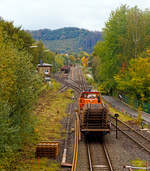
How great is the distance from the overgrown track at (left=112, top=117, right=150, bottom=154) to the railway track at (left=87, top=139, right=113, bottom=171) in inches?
104

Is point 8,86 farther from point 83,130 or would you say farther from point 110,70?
point 110,70

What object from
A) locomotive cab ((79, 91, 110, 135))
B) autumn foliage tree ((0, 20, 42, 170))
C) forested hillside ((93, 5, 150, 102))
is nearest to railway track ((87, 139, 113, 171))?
locomotive cab ((79, 91, 110, 135))

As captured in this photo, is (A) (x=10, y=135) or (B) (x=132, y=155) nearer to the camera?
(A) (x=10, y=135)

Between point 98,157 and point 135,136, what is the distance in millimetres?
5729

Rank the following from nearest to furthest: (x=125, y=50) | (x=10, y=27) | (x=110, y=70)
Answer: (x=10, y=27)
(x=125, y=50)
(x=110, y=70)

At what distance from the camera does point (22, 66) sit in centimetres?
1422

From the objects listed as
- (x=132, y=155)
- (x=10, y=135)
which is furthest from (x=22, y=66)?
(x=132, y=155)

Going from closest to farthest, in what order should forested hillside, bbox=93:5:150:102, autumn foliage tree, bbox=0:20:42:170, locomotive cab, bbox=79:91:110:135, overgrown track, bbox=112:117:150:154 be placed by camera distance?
autumn foliage tree, bbox=0:20:42:170, locomotive cab, bbox=79:91:110:135, overgrown track, bbox=112:117:150:154, forested hillside, bbox=93:5:150:102

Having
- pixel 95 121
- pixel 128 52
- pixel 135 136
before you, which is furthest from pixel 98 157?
pixel 128 52

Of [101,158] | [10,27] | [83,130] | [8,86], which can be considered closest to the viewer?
[8,86]

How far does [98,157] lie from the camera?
14984 mm

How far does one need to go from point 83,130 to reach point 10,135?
6.36 m

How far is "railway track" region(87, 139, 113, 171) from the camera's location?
13118 mm

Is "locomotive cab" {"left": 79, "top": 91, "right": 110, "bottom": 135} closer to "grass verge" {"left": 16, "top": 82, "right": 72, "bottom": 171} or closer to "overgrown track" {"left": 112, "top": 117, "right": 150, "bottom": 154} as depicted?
"overgrown track" {"left": 112, "top": 117, "right": 150, "bottom": 154}
